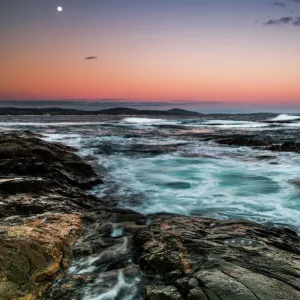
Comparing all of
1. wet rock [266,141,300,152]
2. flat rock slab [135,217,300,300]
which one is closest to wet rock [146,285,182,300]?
flat rock slab [135,217,300,300]

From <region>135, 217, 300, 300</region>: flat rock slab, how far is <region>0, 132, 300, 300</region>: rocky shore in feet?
0.04

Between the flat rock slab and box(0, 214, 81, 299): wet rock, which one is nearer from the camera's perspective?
the flat rock slab

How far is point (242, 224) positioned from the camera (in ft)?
16.7

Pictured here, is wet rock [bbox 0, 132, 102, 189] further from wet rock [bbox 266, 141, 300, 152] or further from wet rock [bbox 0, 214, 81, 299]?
wet rock [bbox 266, 141, 300, 152]

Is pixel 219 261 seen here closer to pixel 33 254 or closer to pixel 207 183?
pixel 33 254

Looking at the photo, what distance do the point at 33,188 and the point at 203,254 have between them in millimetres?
4668

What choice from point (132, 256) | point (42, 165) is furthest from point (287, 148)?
point (132, 256)

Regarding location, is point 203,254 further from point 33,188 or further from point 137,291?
point 33,188

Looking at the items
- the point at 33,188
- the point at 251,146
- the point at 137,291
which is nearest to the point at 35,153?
the point at 33,188

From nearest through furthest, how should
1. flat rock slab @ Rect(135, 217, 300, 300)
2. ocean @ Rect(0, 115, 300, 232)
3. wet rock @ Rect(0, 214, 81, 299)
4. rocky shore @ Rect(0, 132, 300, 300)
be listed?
flat rock slab @ Rect(135, 217, 300, 300), rocky shore @ Rect(0, 132, 300, 300), wet rock @ Rect(0, 214, 81, 299), ocean @ Rect(0, 115, 300, 232)

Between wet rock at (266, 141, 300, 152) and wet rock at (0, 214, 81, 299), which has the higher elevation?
wet rock at (0, 214, 81, 299)

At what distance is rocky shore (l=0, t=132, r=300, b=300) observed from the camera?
2.81 metres

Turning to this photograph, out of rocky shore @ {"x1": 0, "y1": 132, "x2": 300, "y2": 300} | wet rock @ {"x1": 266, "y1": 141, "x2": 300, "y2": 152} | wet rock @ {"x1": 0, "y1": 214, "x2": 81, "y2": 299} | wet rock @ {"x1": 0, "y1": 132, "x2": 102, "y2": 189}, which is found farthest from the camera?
wet rock @ {"x1": 266, "y1": 141, "x2": 300, "y2": 152}

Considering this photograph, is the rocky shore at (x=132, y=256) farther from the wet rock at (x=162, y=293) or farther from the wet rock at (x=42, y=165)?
the wet rock at (x=42, y=165)
